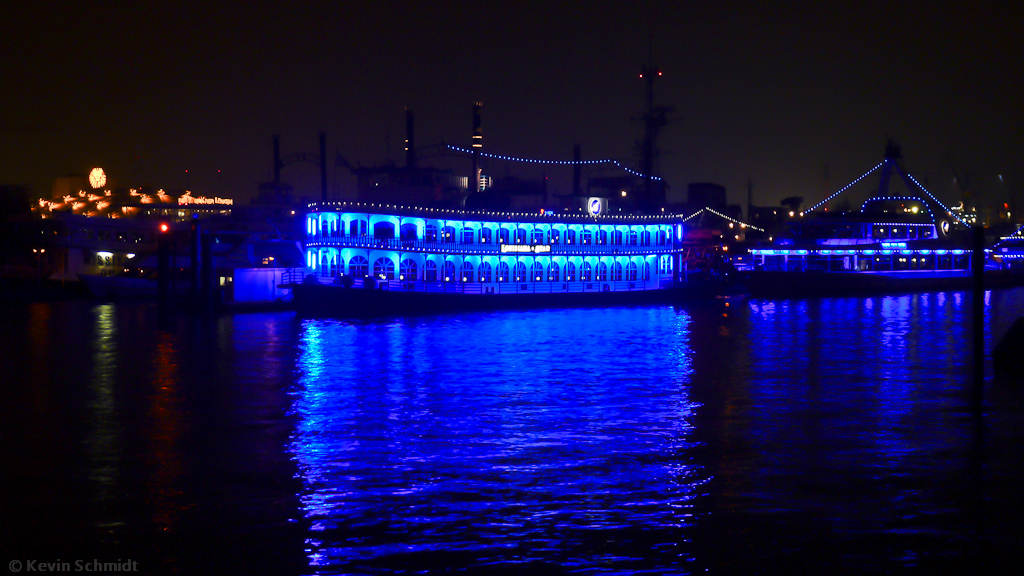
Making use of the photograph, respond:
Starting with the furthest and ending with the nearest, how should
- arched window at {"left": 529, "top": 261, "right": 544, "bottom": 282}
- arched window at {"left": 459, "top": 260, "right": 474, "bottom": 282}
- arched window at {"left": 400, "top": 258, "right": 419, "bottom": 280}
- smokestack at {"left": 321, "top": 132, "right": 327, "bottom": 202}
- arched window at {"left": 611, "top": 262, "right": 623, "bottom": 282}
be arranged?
1. smokestack at {"left": 321, "top": 132, "right": 327, "bottom": 202}
2. arched window at {"left": 611, "top": 262, "right": 623, "bottom": 282}
3. arched window at {"left": 529, "top": 261, "right": 544, "bottom": 282}
4. arched window at {"left": 459, "top": 260, "right": 474, "bottom": 282}
5. arched window at {"left": 400, "top": 258, "right": 419, "bottom": 280}

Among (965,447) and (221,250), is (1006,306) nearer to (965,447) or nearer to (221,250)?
(965,447)

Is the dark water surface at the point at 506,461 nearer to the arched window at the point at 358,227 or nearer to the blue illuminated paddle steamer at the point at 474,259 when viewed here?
the blue illuminated paddle steamer at the point at 474,259

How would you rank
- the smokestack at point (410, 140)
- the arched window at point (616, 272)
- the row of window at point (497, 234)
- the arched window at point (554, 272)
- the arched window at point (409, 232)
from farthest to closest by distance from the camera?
1. the smokestack at point (410, 140)
2. the arched window at point (616, 272)
3. the arched window at point (554, 272)
4. the arched window at point (409, 232)
5. the row of window at point (497, 234)

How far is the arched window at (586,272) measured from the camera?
53.5 m

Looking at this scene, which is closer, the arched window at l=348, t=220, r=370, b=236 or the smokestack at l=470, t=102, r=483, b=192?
the arched window at l=348, t=220, r=370, b=236

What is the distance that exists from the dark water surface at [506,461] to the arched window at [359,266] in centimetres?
1610

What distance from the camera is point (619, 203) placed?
257 ft

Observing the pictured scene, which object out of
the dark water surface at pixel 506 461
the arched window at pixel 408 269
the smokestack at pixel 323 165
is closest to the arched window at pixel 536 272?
the arched window at pixel 408 269

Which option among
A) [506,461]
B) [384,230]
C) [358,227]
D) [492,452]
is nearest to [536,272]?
[384,230]

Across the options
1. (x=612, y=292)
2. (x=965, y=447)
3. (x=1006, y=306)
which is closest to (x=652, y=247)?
(x=612, y=292)

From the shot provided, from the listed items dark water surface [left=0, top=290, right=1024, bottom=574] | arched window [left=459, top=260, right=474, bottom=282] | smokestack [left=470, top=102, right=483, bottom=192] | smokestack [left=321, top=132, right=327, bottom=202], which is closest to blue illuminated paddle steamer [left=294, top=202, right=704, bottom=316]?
arched window [left=459, top=260, right=474, bottom=282]

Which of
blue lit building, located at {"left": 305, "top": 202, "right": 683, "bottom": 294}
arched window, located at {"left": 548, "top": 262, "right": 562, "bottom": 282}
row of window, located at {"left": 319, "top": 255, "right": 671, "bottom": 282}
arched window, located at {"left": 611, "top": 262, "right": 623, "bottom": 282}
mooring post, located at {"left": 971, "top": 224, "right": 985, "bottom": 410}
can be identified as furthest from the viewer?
arched window, located at {"left": 611, "top": 262, "right": 623, "bottom": 282}

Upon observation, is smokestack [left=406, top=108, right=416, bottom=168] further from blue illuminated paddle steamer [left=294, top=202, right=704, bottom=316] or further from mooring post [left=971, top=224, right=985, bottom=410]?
mooring post [left=971, top=224, right=985, bottom=410]

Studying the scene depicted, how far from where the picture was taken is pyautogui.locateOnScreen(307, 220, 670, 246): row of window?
→ 151ft
